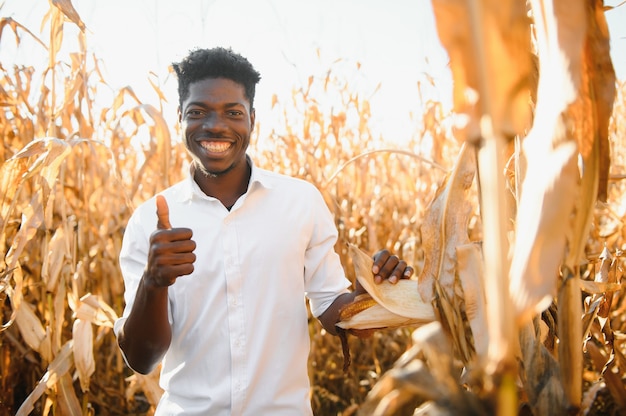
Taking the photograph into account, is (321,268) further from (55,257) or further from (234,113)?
(55,257)

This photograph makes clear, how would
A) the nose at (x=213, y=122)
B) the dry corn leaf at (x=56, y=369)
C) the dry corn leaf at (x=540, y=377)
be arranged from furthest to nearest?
the dry corn leaf at (x=56, y=369) < the nose at (x=213, y=122) < the dry corn leaf at (x=540, y=377)

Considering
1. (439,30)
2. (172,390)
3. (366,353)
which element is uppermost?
(439,30)

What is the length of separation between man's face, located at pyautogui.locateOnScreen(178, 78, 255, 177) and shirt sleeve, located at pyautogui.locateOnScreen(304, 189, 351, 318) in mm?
270

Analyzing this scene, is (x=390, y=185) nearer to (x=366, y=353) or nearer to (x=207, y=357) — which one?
(x=366, y=353)

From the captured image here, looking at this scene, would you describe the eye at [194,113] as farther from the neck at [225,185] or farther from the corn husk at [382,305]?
the corn husk at [382,305]

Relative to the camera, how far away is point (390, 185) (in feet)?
10.2

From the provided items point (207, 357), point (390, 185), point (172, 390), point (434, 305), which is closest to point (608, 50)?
point (434, 305)

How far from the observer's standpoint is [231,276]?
4.23 ft

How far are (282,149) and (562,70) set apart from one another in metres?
2.78

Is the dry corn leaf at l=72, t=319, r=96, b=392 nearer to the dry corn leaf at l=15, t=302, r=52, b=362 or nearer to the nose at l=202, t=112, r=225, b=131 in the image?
the dry corn leaf at l=15, t=302, r=52, b=362

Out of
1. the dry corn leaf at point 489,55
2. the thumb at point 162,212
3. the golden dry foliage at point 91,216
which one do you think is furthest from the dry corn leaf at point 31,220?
the dry corn leaf at point 489,55

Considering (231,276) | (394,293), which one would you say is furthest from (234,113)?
(394,293)

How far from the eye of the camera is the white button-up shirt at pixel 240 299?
1257mm

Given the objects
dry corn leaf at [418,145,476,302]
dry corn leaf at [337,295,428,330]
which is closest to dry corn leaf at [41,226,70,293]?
dry corn leaf at [337,295,428,330]
